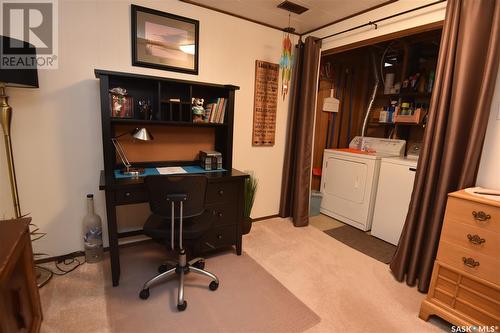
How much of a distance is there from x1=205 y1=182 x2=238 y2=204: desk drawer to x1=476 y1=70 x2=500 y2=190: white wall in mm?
1854

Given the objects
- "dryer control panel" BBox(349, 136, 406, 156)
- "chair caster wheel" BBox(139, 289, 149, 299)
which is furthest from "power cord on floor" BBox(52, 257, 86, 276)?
"dryer control panel" BBox(349, 136, 406, 156)

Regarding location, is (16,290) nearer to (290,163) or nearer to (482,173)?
(290,163)

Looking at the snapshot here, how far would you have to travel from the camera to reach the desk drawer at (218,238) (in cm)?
224

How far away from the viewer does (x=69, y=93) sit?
199cm

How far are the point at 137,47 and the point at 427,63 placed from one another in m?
3.48

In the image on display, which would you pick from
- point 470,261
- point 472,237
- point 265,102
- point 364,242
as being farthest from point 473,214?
point 265,102

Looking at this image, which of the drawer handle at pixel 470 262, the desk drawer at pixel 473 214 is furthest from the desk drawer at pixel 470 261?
the desk drawer at pixel 473 214

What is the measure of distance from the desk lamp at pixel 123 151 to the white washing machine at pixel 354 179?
2347 millimetres

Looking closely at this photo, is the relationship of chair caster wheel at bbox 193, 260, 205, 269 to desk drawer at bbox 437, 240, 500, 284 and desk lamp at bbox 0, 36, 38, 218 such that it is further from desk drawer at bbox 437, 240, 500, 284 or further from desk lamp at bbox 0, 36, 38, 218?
desk drawer at bbox 437, 240, 500, 284

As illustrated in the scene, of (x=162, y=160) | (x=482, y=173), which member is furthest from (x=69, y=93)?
(x=482, y=173)

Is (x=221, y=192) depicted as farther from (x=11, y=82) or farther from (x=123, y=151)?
(x=11, y=82)

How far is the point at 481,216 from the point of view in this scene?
1460 millimetres

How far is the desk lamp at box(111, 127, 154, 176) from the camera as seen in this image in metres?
1.97

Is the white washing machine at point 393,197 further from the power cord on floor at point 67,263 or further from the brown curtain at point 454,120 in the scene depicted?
the power cord on floor at point 67,263
